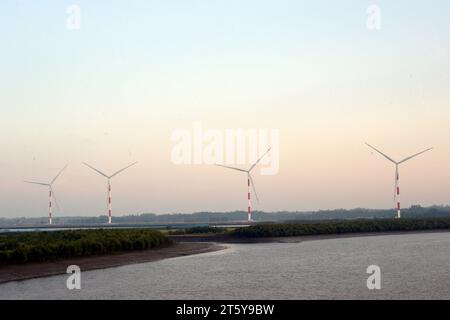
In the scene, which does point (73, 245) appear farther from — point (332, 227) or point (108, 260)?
point (332, 227)

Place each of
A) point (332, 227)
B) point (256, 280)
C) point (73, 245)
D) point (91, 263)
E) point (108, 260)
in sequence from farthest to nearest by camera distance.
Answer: point (332, 227) → point (73, 245) → point (108, 260) → point (91, 263) → point (256, 280)

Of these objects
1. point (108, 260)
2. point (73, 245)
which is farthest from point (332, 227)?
point (73, 245)

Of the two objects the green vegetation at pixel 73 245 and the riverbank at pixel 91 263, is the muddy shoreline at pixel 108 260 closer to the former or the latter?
the riverbank at pixel 91 263

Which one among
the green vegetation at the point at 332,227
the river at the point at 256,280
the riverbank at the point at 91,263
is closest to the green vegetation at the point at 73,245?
the riverbank at the point at 91,263
